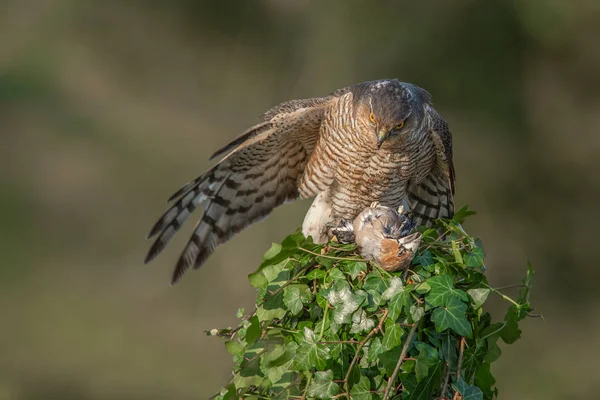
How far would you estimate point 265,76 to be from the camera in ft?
25.7

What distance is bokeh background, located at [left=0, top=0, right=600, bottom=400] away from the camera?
7379mm

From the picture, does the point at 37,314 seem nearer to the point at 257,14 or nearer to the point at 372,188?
the point at 257,14

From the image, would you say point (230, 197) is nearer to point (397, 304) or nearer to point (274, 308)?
point (274, 308)

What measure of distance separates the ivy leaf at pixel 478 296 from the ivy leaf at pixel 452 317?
102 millimetres

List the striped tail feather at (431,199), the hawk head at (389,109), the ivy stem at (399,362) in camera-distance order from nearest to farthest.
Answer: the ivy stem at (399,362) < the hawk head at (389,109) < the striped tail feather at (431,199)

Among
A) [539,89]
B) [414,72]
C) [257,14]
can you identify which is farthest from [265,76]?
[539,89]

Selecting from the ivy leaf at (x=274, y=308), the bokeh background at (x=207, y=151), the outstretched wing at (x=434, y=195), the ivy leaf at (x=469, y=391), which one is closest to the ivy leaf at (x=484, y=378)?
the ivy leaf at (x=469, y=391)

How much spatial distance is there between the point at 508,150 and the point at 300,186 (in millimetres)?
5182

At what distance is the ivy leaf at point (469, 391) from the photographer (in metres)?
1.88

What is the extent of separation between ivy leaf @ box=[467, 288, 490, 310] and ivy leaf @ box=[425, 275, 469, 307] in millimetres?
69

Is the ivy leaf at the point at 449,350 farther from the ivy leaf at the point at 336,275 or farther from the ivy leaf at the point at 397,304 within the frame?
the ivy leaf at the point at 336,275

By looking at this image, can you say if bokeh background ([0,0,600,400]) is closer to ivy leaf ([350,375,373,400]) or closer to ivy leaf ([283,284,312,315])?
ivy leaf ([283,284,312,315])

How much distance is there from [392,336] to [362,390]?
163mm

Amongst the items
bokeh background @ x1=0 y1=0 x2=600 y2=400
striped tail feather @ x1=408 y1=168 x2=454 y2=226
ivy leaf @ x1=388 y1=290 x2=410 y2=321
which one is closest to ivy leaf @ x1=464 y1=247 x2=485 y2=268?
ivy leaf @ x1=388 y1=290 x2=410 y2=321
